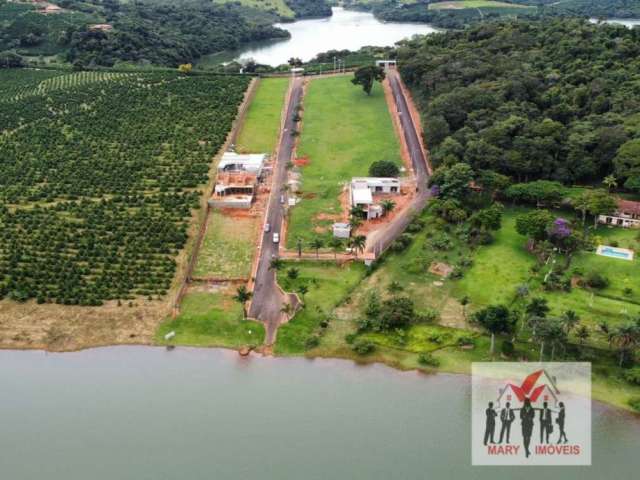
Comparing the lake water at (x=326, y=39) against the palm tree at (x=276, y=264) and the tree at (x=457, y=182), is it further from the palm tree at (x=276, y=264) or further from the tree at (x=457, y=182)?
the palm tree at (x=276, y=264)

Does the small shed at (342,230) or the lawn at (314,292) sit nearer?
the lawn at (314,292)

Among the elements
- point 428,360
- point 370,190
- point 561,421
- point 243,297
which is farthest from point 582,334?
point 370,190

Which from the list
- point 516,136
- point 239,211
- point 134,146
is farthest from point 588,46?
point 134,146

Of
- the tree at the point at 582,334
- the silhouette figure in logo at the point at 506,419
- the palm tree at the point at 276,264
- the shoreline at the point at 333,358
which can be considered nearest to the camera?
the silhouette figure in logo at the point at 506,419

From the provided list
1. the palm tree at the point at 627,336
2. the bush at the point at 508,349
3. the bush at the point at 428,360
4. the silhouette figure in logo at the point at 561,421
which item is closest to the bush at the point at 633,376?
the palm tree at the point at 627,336

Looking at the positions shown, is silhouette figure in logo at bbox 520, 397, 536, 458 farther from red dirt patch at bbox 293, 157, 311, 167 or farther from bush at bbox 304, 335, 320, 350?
red dirt patch at bbox 293, 157, 311, 167

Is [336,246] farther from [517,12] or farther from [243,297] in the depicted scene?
[517,12]

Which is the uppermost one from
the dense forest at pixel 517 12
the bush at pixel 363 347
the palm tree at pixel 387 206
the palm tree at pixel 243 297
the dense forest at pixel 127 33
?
the dense forest at pixel 517 12
